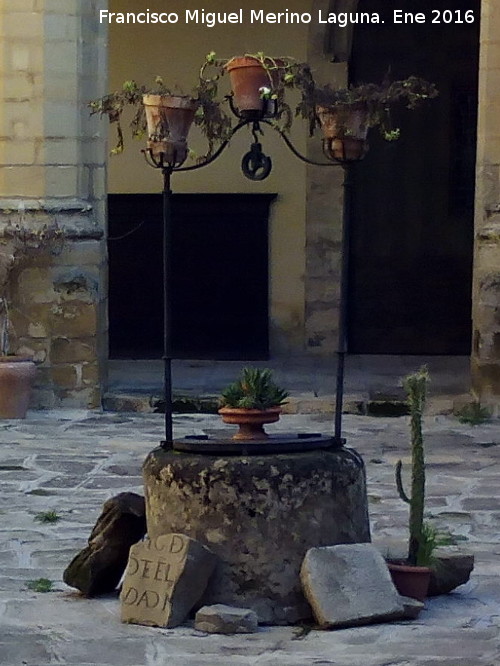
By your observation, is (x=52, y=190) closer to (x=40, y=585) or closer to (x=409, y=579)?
(x=40, y=585)

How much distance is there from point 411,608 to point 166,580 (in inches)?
29.2

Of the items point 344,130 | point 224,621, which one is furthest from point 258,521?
point 344,130

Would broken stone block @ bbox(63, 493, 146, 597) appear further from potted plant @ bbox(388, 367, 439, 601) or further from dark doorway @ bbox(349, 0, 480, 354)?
dark doorway @ bbox(349, 0, 480, 354)

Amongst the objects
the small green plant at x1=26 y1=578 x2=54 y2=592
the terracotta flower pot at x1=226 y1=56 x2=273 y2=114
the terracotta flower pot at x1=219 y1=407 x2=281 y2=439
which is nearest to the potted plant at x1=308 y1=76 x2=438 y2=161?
the terracotta flower pot at x1=226 y1=56 x2=273 y2=114

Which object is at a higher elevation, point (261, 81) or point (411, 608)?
point (261, 81)

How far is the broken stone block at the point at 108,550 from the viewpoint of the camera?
14.6 feet

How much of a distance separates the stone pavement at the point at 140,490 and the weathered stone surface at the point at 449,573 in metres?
0.05

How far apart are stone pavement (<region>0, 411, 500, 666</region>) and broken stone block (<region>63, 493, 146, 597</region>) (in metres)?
0.07

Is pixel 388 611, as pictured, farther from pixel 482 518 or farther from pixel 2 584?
pixel 482 518

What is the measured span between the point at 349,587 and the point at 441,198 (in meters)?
7.61

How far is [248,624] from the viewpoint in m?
4.04

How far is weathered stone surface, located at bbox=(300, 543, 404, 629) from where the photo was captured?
13.2 ft

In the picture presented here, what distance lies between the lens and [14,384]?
27.6ft

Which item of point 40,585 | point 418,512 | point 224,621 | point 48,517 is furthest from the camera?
point 48,517
